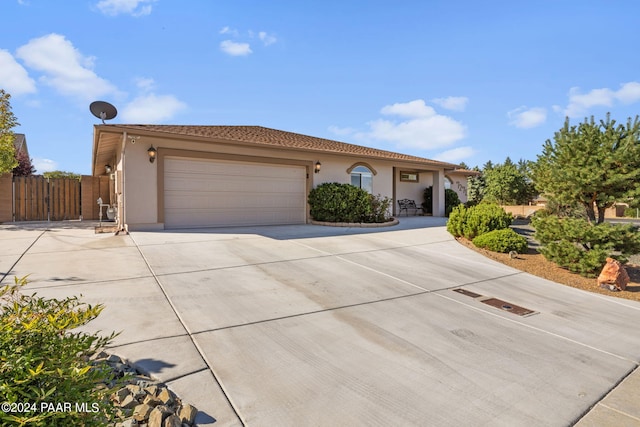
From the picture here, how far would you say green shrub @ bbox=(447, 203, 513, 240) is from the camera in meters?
9.25

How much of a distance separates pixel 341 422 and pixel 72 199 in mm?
16350

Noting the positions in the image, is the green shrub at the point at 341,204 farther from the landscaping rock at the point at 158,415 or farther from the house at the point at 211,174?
the landscaping rock at the point at 158,415

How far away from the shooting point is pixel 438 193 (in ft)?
57.8

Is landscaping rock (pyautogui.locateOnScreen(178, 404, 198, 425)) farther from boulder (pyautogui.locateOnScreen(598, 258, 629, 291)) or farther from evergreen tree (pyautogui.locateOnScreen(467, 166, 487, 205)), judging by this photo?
evergreen tree (pyautogui.locateOnScreen(467, 166, 487, 205))

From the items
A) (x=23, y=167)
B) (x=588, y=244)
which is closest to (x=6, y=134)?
(x=23, y=167)

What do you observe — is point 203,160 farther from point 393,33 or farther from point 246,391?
point 246,391

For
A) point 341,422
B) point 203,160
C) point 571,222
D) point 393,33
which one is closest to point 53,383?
point 341,422

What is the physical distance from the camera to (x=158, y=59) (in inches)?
396

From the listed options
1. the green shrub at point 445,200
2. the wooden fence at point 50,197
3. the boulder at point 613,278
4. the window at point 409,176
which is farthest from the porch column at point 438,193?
the wooden fence at point 50,197

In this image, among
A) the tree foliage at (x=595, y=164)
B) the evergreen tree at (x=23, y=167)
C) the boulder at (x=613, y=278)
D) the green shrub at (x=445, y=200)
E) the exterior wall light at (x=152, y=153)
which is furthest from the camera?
the green shrub at (x=445, y=200)

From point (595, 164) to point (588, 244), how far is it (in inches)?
65.8

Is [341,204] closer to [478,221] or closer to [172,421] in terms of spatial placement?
[478,221]

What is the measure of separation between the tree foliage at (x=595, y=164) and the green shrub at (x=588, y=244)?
71 cm

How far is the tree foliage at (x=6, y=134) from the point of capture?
12102mm
